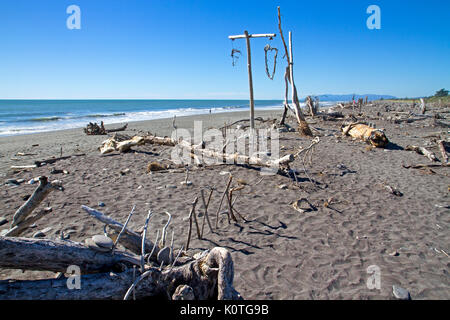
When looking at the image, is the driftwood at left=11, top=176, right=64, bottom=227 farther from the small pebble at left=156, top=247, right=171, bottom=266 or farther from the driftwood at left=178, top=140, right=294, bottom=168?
the driftwood at left=178, top=140, right=294, bottom=168

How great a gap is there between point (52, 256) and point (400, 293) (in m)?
3.04

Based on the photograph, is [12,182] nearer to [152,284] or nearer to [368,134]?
[152,284]

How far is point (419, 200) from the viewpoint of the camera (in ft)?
14.1

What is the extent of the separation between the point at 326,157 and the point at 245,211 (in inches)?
166

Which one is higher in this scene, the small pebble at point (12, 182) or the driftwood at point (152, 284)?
the small pebble at point (12, 182)

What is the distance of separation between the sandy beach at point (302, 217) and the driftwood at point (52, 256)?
111 cm

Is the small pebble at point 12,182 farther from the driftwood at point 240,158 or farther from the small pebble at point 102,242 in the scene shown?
the small pebble at point 102,242

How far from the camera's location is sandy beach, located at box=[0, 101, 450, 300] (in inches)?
98.3

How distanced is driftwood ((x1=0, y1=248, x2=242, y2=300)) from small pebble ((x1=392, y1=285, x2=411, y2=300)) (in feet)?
5.27

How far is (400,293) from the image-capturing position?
2262 millimetres

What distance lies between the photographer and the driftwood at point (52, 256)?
1606 mm

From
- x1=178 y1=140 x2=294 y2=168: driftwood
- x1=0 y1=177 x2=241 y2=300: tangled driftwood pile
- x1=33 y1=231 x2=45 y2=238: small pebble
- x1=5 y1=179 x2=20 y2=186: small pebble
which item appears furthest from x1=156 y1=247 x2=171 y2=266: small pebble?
x1=5 y1=179 x2=20 y2=186: small pebble

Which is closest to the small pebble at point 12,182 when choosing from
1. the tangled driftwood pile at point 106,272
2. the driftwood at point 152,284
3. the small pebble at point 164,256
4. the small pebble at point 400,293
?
the tangled driftwood pile at point 106,272

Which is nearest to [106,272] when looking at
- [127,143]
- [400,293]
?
[400,293]
